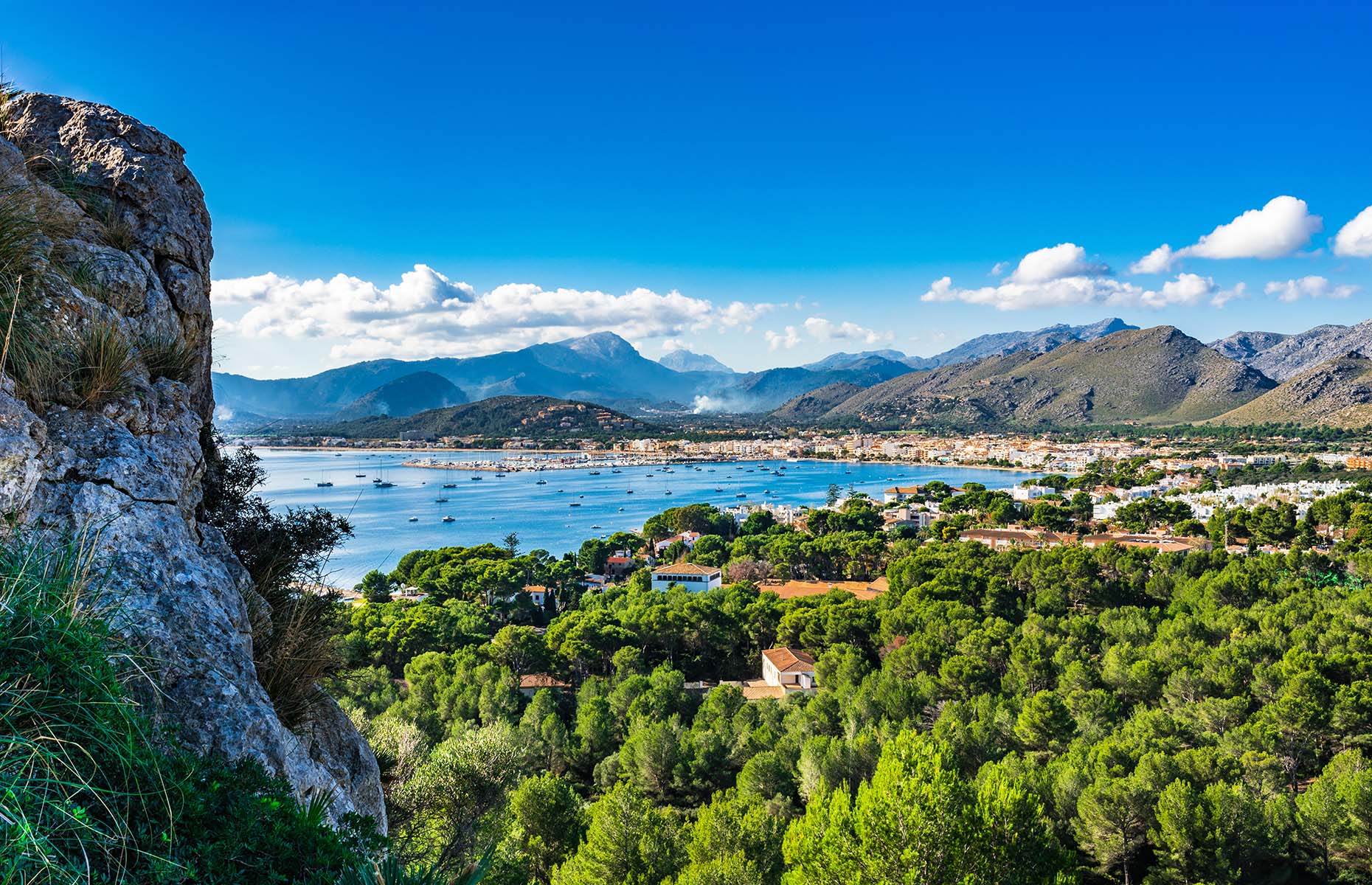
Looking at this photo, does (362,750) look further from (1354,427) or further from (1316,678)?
(1354,427)

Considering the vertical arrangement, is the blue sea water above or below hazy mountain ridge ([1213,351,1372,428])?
below

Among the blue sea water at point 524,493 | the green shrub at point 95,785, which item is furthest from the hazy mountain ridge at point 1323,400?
the green shrub at point 95,785

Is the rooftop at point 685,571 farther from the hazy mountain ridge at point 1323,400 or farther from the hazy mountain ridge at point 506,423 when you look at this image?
the hazy mountain ridge at point 1323,400

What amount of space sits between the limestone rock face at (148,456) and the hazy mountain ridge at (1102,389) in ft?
430

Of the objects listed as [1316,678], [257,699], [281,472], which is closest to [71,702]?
[257,699]

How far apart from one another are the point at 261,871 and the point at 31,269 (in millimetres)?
2659

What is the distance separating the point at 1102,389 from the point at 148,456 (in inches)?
5791

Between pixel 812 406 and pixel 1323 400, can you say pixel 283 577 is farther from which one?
pixel 812 406

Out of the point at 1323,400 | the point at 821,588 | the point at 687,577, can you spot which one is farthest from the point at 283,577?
the point at 1323,400

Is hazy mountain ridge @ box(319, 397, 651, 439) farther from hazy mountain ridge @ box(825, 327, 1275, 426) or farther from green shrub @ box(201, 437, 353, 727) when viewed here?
green shrub @ box(201, 437, 353, 727)

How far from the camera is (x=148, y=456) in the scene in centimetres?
297

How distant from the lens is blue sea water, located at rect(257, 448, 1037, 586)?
42250 millimetres

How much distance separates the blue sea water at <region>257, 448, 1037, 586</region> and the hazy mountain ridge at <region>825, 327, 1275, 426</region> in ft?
178

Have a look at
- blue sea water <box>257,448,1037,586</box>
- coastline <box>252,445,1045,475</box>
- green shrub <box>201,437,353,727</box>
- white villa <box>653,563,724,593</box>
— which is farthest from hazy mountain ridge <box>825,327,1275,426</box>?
green shrub <box>201,437,353,727</box>
